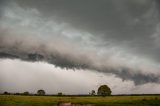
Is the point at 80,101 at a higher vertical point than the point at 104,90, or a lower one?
lower

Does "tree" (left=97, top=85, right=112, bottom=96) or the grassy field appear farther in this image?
"tree" (left=97, top=85, right=112, bottom=96)

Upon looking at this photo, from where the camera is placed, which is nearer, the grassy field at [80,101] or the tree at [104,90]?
the grassy field at [80,101]

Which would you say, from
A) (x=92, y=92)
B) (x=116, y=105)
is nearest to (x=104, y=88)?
(x=92, y=92)

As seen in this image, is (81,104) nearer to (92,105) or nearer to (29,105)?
(92,105)

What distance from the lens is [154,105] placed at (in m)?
71.9

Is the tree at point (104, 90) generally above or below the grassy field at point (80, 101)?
above

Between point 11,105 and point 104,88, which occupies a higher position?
point 104,88

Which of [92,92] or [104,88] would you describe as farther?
[92,92]

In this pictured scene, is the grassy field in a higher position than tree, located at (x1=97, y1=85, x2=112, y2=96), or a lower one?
lower

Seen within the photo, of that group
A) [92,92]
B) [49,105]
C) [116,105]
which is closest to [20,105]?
[49,105]

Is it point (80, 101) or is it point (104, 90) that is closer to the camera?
point (80, 101)

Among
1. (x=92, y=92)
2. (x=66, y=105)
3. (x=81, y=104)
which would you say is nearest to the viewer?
(x=66, y=105)

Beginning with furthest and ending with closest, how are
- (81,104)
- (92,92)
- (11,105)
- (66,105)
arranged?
(92,92), (81,104), (66,105), (11,105)

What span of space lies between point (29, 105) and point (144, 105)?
2713cm
